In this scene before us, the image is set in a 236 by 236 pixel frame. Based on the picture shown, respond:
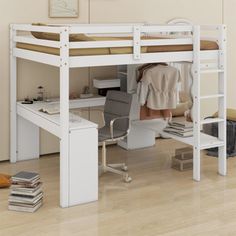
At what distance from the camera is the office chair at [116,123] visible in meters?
4.37

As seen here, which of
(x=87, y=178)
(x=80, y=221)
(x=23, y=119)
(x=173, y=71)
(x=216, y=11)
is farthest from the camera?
(x=216, y=11)

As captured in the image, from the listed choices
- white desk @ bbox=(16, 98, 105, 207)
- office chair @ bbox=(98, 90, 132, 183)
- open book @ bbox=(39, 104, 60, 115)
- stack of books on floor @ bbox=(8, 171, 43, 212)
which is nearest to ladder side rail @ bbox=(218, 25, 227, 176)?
office chair @ bbox=(98, 90, 132, 183)

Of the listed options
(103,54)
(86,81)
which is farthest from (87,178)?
(86,81)

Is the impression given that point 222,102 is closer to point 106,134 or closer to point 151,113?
point 151,113

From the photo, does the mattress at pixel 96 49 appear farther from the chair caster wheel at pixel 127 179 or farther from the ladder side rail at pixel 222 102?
the chair caster wheel at pixel 127 179

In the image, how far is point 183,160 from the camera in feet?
15.6

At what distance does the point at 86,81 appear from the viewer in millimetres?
5324

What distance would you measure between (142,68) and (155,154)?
3.46ft

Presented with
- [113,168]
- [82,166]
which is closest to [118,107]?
[113,168]

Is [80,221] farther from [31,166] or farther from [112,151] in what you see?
[112,151]

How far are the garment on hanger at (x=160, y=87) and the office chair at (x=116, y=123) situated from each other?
0.21m

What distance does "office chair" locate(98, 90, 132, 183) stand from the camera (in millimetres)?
4367

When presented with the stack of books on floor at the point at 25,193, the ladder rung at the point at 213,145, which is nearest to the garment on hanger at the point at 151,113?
the ladder rung at the point at 213,145

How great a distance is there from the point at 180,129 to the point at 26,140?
162 centimetres
